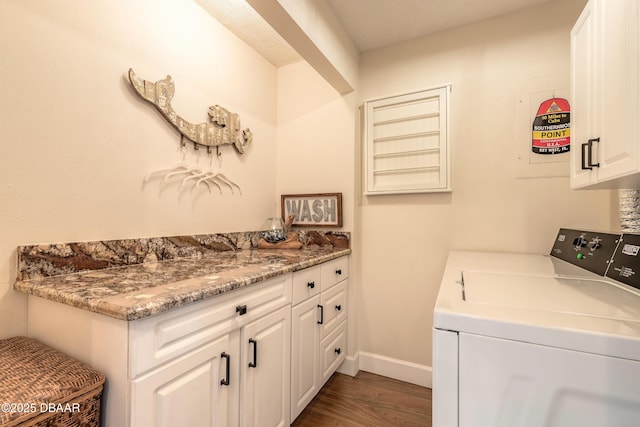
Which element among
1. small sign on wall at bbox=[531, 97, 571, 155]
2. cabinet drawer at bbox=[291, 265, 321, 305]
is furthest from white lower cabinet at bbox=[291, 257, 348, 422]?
small sign on wall at bbox=[531, 97, 571, 155]

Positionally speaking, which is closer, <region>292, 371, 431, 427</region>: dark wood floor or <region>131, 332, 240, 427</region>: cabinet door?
<region>131, 332, 240, 427</region>: cabinet door

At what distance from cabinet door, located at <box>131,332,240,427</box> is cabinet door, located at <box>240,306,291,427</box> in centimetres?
5

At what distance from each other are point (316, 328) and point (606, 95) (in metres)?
1.68

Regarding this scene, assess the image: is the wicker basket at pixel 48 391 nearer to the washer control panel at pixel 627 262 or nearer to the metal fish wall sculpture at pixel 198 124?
the metal fish wall sculpture at pixel 198 124

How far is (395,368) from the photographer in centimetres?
206

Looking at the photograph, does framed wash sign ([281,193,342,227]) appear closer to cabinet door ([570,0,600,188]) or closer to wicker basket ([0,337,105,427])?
cabinet door ([570,0,600,188])

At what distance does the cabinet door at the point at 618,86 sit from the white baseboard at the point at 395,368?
63.2 inches

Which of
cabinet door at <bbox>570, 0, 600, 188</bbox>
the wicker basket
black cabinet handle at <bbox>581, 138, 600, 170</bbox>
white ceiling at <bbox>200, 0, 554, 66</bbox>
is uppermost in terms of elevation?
white ceiling at <bbox>200, 0, 554, 66</bbox>

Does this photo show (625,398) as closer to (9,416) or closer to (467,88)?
(9,416)

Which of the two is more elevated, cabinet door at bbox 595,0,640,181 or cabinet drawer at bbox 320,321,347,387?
cabinet door at bbox 595,0,640,181

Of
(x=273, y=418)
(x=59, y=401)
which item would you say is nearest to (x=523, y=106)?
(x=273, y=418)

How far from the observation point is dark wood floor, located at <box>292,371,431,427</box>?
1.60 m

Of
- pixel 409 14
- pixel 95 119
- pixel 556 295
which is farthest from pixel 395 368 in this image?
pixel 409 14

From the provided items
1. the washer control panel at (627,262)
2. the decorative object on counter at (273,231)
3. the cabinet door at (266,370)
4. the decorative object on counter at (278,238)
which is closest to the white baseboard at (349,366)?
the cabinet door at (266,370)
